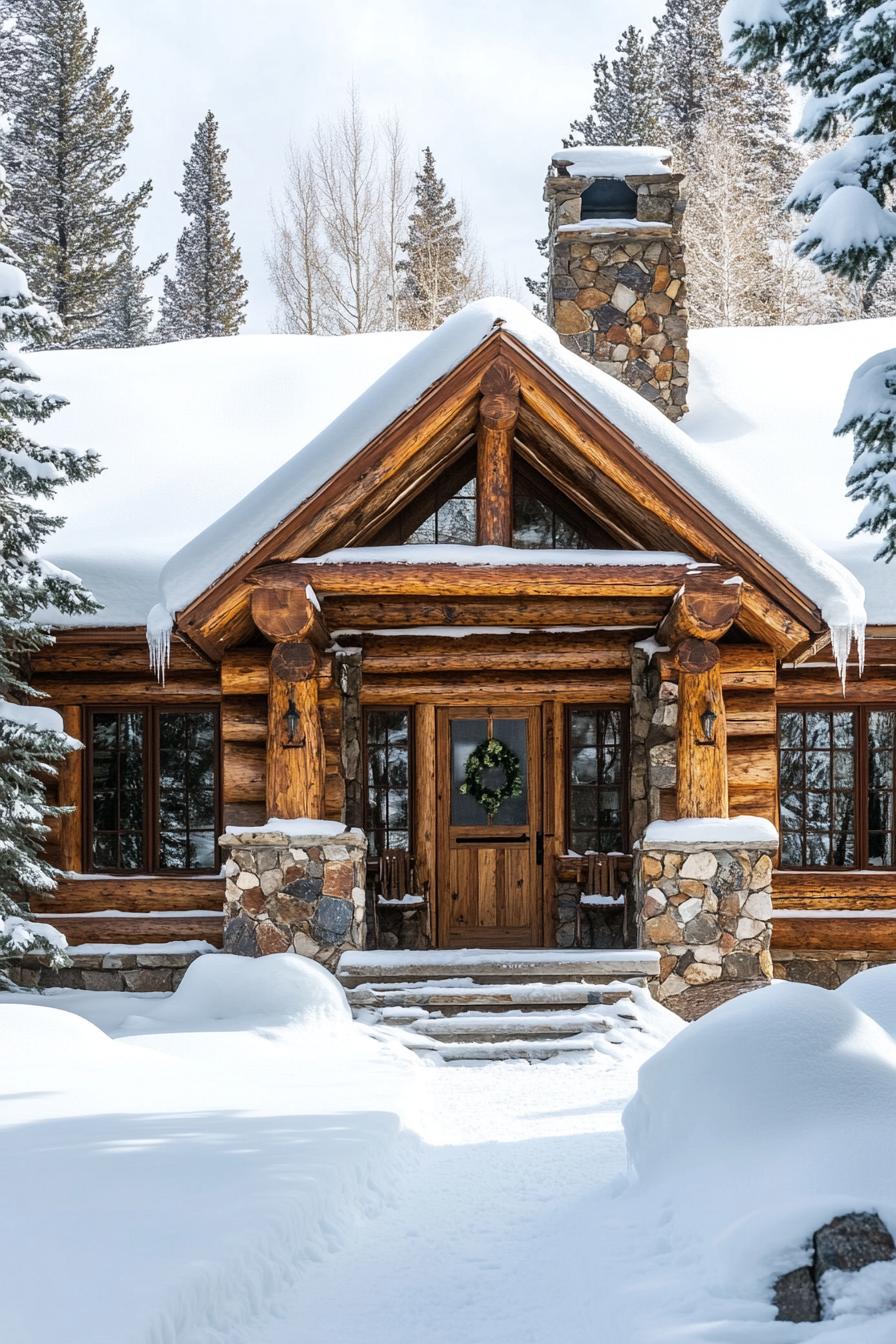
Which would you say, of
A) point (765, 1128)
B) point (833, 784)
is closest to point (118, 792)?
point (833, 784)

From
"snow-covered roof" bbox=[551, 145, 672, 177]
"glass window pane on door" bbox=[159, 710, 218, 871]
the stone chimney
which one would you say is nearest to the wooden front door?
"glass window pane on door" bbox=[159, 710, 218, 871]

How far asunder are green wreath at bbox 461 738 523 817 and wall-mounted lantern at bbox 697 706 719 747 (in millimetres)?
2573

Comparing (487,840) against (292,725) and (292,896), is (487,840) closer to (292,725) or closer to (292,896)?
(292,896)

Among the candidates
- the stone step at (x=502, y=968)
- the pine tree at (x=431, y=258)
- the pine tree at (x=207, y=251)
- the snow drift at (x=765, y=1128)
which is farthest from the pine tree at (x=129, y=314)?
the snow drift at (x=765, y=1128)

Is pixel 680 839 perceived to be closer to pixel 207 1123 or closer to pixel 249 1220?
pixel 207 1123

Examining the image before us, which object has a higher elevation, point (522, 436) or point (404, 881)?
point (522, 436)

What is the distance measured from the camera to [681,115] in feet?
113

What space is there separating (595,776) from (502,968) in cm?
300

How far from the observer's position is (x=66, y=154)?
2817 centimetres

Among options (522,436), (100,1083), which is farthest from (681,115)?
(100,1083)

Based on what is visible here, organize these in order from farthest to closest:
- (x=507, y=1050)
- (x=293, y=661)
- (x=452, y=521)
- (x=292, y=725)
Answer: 1. (x=452, y=521)
2. (x=292, y=725)
3. (x=293, y=661)
4. (x=507, y=1050)

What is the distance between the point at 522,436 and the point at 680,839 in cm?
345

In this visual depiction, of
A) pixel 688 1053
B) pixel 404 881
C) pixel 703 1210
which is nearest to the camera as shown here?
pixel 703 1210

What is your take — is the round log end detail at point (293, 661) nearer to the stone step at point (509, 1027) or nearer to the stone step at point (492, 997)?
the stone step at point (492, 997)
